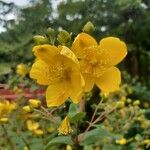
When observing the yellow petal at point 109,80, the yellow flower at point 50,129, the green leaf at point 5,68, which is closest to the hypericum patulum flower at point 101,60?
the yellow petal at point 109,80

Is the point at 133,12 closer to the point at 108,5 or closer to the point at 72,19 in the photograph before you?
the point at 108,5

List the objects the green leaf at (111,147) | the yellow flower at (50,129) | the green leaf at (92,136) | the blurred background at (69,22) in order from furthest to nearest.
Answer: the blurred background at (69,22)
the yellow flower at (50,129)
the green leaf at (111,147)
the green leaf at (92,136)

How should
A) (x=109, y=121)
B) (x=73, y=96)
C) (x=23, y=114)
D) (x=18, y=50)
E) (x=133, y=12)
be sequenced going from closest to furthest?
(x=73, y=96), (x=23, y=114), (x=109, y=121), (x=18, y=50), (x=133, y=12)

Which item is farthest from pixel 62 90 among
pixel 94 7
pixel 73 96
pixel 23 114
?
pixel 94 7

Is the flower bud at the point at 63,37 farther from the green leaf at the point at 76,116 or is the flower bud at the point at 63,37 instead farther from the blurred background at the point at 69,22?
the blurred background at the point at 69,22

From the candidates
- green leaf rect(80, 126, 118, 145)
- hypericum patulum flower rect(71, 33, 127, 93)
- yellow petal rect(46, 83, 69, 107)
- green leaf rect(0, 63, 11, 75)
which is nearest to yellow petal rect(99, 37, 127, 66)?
hypericum patulum flower rect(71, 33, 127, 93)

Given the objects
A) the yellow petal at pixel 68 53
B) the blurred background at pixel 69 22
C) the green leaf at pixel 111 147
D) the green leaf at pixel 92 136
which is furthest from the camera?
the blurred background at pixel 69 22

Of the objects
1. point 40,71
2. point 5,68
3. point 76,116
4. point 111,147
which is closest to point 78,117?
point 76,116
